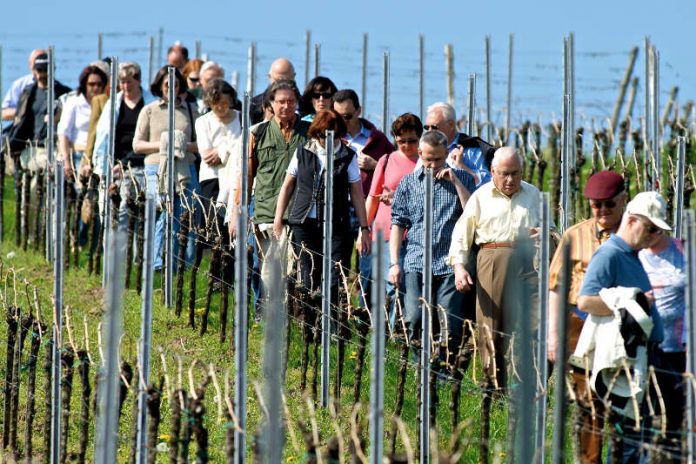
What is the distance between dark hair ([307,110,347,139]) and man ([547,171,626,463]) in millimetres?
2205

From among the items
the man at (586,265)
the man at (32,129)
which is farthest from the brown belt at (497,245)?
the man at (32,129)

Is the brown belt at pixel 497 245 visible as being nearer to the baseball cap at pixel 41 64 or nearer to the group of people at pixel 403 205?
the group of people at pixel 403 205

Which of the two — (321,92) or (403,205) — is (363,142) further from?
(403,205)

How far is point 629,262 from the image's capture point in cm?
695

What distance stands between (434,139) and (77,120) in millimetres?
4588

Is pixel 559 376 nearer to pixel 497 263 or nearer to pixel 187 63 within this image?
pixel 497 263

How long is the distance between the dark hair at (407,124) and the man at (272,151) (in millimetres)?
730

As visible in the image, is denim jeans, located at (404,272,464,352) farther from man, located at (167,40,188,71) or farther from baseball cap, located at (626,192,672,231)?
man, located at (167,40,188,71)

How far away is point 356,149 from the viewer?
400 inches

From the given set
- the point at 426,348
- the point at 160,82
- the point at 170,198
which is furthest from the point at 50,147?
the point at 426,348

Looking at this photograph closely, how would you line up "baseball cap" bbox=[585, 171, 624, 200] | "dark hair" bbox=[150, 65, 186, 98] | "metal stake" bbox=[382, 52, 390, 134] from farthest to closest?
"metal stake" bbox=[382, 52, 390, 134], "dark hair" bbox=[150, 65, 186, 98], "baseball cap" bbox=[585, 171, 624, 200]

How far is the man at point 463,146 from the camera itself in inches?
364

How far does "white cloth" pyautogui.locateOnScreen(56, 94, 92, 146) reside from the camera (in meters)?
12.5

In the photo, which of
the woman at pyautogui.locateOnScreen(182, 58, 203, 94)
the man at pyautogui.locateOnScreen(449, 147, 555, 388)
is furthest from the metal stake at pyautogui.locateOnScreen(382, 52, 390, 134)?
the man at pyautogui.locateOnScreen(449, 147, 555, 388)
